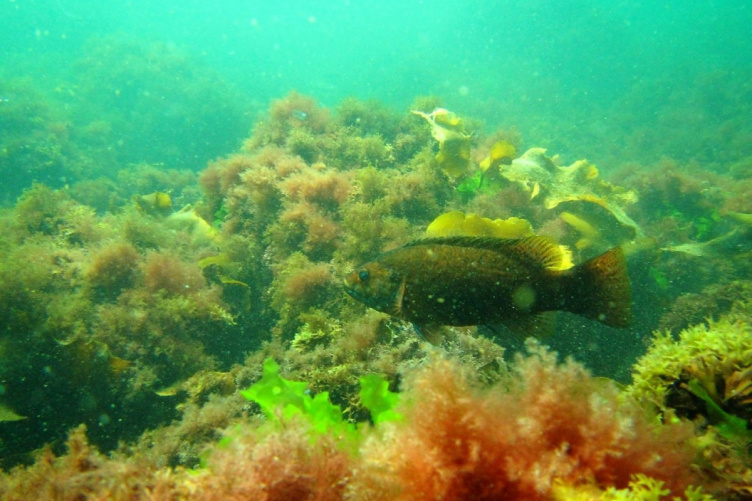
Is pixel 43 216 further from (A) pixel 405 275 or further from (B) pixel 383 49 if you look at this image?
(B) pixel 383 49

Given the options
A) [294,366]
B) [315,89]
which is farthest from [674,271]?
[315,89]

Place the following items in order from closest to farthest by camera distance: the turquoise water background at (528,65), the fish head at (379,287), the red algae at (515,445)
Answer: the red algae at (515,445), the fish head at (379,287), the turquoise water background at (528,65)

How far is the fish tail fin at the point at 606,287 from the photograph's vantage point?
2316 millimetres

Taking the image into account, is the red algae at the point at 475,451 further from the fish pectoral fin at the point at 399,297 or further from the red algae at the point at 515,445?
the fish pectoral fin at the point at 399,297

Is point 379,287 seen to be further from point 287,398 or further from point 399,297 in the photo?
point 287,398

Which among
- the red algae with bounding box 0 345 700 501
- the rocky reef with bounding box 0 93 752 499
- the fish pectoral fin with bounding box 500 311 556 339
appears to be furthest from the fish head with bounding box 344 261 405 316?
the red algae with bounding box 0 345 700 501

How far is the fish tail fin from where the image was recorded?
2.32m

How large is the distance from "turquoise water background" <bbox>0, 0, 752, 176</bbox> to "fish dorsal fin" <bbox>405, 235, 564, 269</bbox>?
490 inches

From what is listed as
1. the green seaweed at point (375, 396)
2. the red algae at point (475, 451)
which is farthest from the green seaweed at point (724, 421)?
the green seaweed at point (375, 396)

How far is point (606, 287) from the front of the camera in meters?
2.33

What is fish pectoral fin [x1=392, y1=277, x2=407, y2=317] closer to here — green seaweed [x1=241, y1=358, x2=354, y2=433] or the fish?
the fish

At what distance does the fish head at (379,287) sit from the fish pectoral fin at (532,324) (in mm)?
856

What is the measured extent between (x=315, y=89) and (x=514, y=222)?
53.4m

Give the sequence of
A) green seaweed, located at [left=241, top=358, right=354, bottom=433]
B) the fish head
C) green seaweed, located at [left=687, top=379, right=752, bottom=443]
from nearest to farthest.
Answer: green seaweed, located at [left=687, top=379, right=752, bottom=443], green seaweed, located at [left=241, top=358, right=354, bottom=433], the fish head
